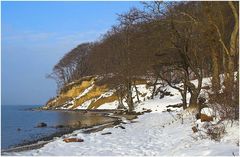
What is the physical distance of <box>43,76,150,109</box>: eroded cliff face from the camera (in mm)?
62287

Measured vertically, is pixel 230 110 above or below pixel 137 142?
above

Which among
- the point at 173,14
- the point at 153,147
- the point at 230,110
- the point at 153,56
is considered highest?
the point at 173,14

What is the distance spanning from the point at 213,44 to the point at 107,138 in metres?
11.8

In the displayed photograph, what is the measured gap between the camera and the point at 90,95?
7756 centimetres

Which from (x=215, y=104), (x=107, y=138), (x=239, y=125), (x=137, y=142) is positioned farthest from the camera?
(x=107, y=138)

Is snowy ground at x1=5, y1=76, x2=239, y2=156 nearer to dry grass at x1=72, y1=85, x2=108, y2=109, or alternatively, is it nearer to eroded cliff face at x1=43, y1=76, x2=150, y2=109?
eroded cliff face at x1=43, y1=76, x2=150, y2=109

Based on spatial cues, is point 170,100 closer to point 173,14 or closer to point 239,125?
point 173,14

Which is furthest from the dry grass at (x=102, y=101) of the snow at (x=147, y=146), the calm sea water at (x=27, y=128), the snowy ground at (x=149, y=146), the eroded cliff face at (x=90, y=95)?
the snow at (x=147, y=146)

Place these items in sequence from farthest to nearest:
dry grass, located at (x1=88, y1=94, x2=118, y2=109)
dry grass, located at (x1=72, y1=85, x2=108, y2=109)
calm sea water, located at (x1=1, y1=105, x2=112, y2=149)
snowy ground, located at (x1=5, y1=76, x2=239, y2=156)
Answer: dry grass, located at (x1=72, y1=85, x2=108, y2=109)
dry grass, located at (x1=88, y1=94, x2=118, y2=109)
calm sea water, located at (x1=1, y1=105, x2=112, y2=149)
snowy ground, located at (x1=5, y1=76, x2=239, y2=156)

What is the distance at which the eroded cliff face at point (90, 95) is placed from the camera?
62287mm

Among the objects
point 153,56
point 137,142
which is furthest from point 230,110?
point 153,56

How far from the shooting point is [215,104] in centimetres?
1549

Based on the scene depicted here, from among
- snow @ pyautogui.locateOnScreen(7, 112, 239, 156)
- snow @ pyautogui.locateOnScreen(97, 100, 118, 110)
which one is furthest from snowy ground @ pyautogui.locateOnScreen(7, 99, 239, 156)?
snow @ pyautogui.locateOnScreen(97, 100, 118, 110)

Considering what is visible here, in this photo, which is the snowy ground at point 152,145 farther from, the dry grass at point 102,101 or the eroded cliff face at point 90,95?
the dry grass at point 102,101
